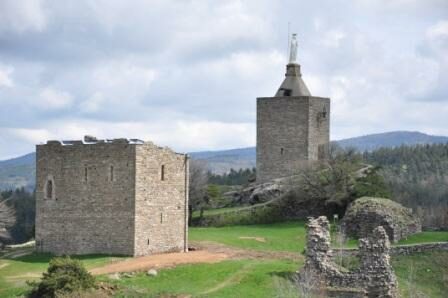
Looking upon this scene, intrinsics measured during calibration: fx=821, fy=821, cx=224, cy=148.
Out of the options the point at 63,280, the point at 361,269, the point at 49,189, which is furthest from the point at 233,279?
the point at 49,189

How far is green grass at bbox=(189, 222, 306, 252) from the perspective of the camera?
1610 inches

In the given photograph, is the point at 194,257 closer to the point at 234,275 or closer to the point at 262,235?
the point at 234,275

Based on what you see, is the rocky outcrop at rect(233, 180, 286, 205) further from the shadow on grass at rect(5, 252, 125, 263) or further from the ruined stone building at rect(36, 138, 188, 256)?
the shadow on grass at rect(5, 252, 125, 263)

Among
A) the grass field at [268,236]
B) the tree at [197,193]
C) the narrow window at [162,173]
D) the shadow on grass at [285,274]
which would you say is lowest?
the shadow on grass at [285,274]

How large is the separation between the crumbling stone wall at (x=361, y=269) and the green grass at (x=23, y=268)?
969 cm

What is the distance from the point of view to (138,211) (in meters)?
36.4

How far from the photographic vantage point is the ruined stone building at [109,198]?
3653cm

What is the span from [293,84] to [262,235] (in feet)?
68.3

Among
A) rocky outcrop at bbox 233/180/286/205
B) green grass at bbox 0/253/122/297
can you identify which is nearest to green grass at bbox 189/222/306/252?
rocky outcrop at bbox 233/180/286/205

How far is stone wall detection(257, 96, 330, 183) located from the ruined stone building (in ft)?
74.4

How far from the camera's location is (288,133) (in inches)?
2408

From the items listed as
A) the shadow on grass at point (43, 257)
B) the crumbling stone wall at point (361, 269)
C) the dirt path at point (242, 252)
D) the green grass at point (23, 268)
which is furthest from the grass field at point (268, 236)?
the crumbling stone wall at point (361, 269)

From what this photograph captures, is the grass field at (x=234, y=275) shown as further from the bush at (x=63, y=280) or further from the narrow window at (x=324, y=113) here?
the narrow window at (x=324, y=113)

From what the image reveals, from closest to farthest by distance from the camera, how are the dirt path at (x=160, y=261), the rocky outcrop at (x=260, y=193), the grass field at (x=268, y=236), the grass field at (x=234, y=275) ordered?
the grass field at (x=234, y=275), the dirt path at (x=160, y=261), the grass field at (x=268, y=236), the rocky outcrop at (x=260, y=193)
